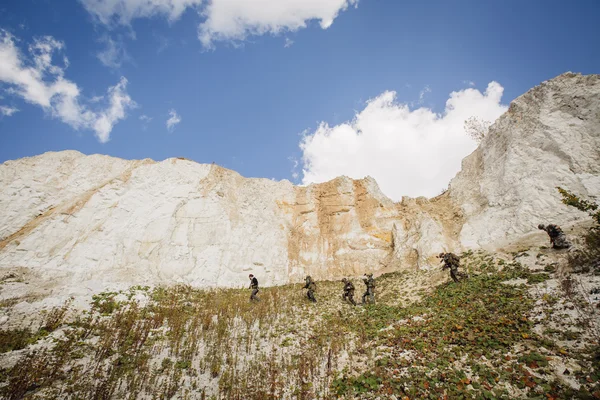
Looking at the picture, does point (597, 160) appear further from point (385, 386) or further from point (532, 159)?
point (385, 386)

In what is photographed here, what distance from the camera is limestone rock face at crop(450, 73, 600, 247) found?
752 inches

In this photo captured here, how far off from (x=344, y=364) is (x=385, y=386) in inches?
83.4

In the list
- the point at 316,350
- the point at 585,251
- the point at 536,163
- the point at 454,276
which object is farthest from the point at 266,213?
the point at 585,251

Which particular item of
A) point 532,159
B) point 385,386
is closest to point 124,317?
point 385,386

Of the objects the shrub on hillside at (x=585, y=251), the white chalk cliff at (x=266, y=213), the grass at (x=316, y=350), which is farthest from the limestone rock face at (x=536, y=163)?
the grass at (x=316, y=350)

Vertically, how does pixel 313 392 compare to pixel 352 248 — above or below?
below

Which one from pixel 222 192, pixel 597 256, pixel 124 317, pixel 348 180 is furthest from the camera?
pixel 348 180

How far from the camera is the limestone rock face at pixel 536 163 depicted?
752 inches

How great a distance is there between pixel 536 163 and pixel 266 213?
75.2ft

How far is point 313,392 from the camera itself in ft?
28.2

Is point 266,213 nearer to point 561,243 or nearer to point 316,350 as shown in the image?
point 316,350

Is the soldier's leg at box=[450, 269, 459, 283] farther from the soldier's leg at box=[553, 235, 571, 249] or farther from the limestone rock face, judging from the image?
the limestone rock face

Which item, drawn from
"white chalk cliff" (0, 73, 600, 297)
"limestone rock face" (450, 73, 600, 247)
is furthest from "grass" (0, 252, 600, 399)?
"white chalk cliff" (0, 73, 600, 297)

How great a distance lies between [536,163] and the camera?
21.4 metres
